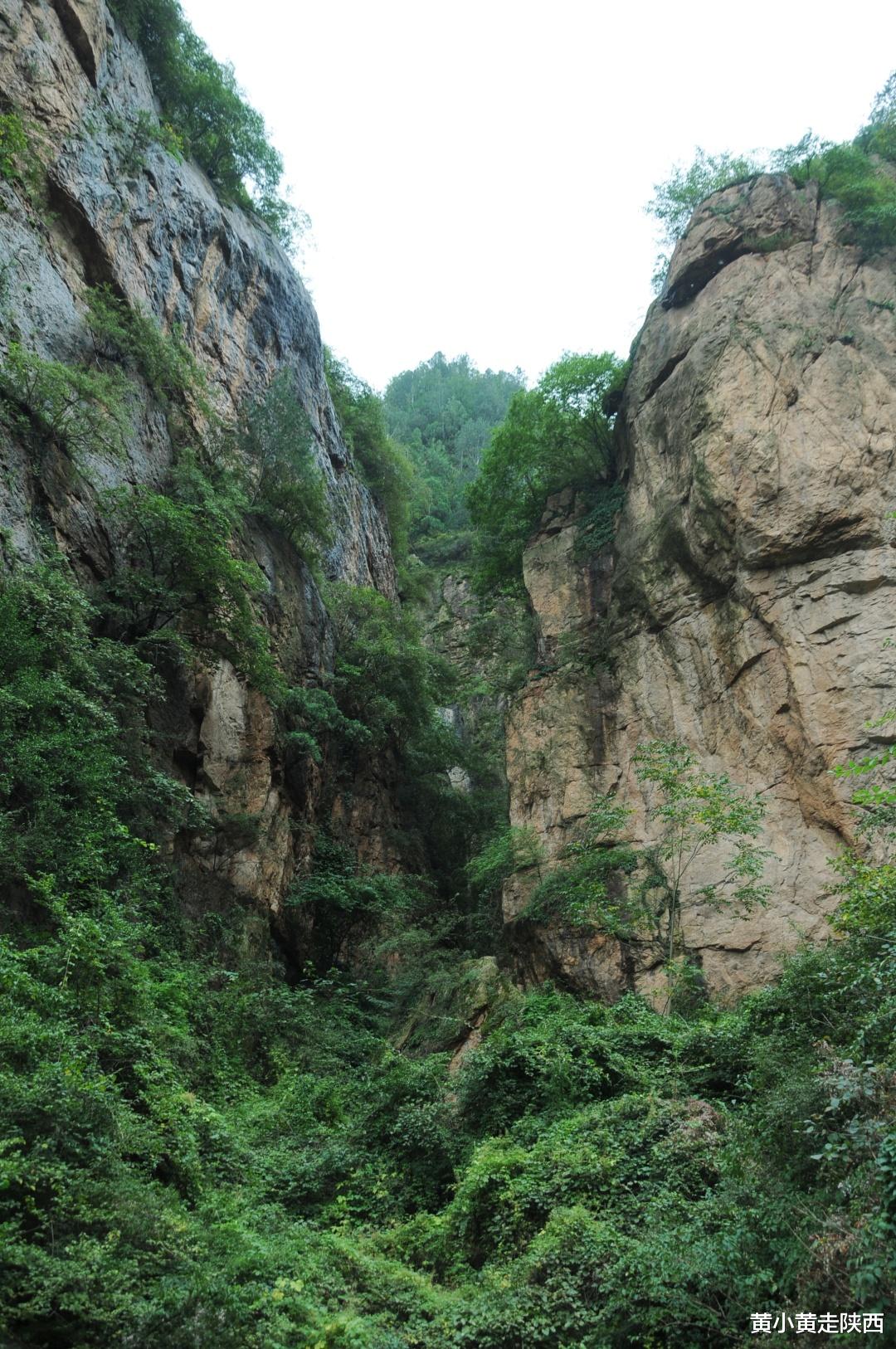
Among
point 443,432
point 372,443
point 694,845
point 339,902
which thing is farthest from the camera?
point 443,432

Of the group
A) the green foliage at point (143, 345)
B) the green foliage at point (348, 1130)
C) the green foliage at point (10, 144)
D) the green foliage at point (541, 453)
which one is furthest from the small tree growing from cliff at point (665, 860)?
the green foliage at point (10, 144)

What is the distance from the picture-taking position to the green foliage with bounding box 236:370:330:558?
20.5m

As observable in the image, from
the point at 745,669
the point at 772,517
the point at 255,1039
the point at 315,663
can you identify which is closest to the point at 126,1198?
the point at 255,1039

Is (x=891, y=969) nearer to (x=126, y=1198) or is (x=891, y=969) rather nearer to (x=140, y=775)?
(x=126, y=1198)

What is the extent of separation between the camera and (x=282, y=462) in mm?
20688

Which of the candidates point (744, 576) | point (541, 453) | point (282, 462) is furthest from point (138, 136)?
point (744, 576)

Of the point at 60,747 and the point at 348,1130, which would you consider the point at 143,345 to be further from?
the point at 348,1130

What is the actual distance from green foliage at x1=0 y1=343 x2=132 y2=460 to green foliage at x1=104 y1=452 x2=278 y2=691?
1081mm

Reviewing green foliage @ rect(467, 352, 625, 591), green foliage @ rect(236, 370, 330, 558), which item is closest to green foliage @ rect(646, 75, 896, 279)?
green foliage @ rect(467, 352, 625, 591)

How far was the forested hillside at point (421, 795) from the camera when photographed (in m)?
5.74

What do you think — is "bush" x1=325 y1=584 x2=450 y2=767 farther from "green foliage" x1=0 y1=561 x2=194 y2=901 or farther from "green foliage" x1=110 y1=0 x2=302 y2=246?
"green foliage" x1=110 y1=0 x2=302 y2=246

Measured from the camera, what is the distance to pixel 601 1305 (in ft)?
18.9

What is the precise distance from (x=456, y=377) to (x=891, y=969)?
6109 centimetres

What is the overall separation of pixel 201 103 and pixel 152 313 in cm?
987
